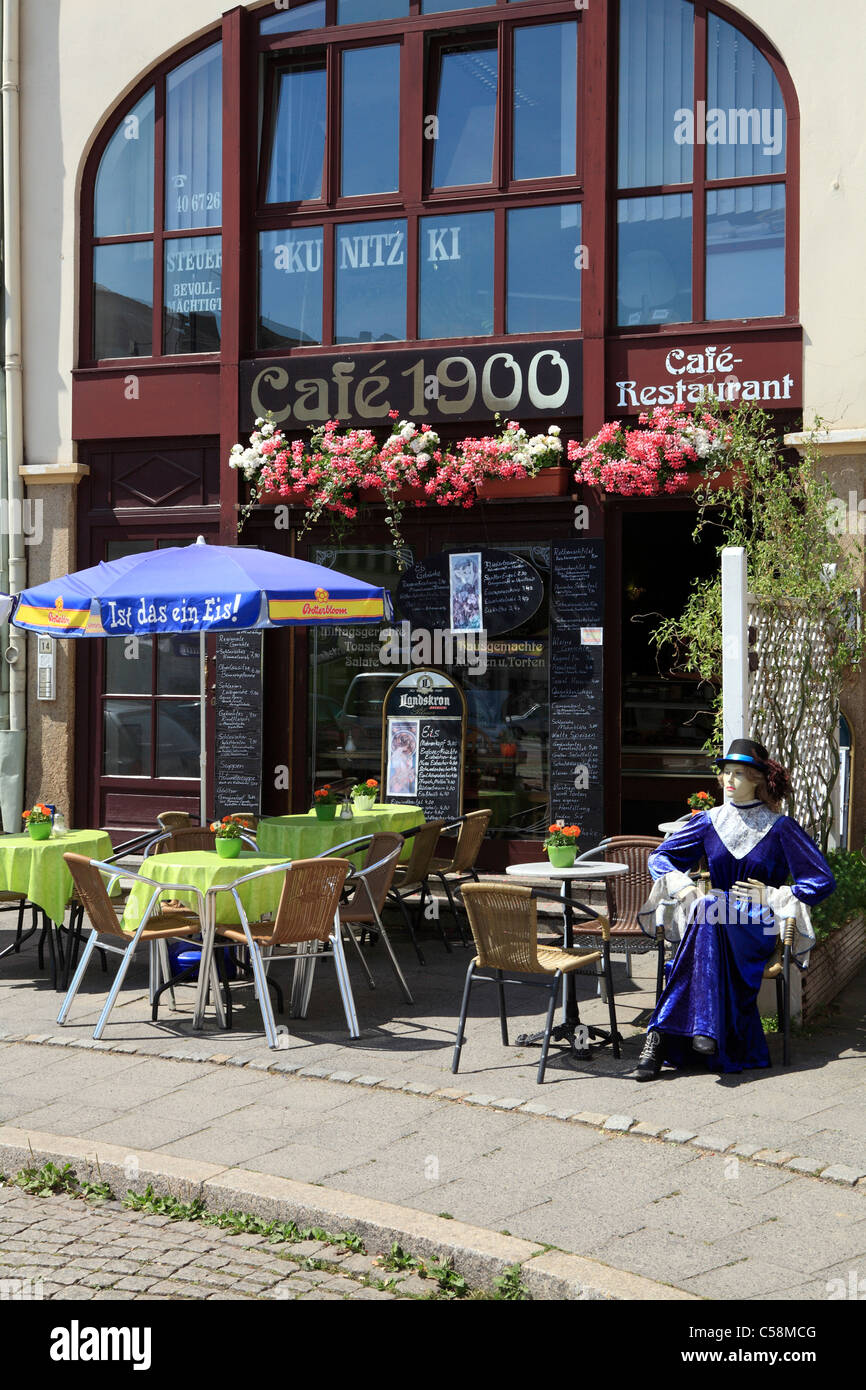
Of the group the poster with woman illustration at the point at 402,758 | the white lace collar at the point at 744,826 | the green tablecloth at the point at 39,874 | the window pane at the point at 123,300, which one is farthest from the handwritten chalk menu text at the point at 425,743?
the white lace collar at the point at 744,826

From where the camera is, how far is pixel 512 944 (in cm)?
719

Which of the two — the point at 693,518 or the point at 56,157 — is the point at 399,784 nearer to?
the point at 693,518

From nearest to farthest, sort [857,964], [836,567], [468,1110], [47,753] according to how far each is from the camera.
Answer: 1. [468,1110]
2. [857,964]
3. [836,567]
4. [47,753]

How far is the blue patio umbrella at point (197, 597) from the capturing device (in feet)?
28.2

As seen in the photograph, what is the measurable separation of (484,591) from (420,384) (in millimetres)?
1771

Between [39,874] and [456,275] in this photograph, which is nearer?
[39,874]

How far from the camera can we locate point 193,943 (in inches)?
332

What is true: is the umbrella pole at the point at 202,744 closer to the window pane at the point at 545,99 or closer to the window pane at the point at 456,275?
the window pane at the point at 456,275

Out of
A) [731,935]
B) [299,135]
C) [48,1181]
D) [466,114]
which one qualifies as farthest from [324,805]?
[299,135]

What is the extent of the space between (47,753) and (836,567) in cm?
707

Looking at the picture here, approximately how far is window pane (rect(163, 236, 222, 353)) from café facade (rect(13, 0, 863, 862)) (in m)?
0.03

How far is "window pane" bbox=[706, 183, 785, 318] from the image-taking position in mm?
11344

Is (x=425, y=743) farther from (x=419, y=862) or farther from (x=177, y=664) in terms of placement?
(x=177, y=664)

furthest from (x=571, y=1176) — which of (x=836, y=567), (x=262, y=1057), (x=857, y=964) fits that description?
(x=836, y=567)
